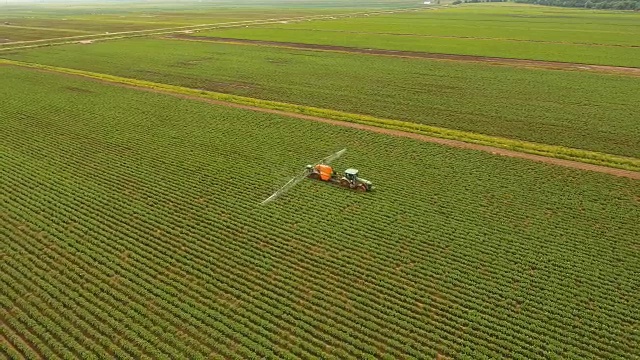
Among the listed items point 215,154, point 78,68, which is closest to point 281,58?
point 78,68

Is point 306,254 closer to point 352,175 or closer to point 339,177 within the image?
point 352,175

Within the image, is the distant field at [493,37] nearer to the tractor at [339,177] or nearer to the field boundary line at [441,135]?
the field boundary line at [441,135]

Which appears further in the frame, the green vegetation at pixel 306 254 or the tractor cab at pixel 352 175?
the tractor cab at pixel 352 175

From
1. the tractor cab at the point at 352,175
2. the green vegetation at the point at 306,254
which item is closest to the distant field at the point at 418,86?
the green vegetation at the point at 306,254

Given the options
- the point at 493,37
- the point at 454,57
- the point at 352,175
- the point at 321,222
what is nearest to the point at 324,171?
the point at 352,175

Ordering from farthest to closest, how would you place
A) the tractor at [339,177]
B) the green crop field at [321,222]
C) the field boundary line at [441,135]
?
the field boundary line at [441,135]
the tractor at [339,177]
the green crop field at [321,222]

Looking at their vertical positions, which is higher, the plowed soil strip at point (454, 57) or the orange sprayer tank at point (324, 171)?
the plowed soil strip at point (454, 57)

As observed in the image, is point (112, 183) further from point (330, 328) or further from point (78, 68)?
point (78, 68)
